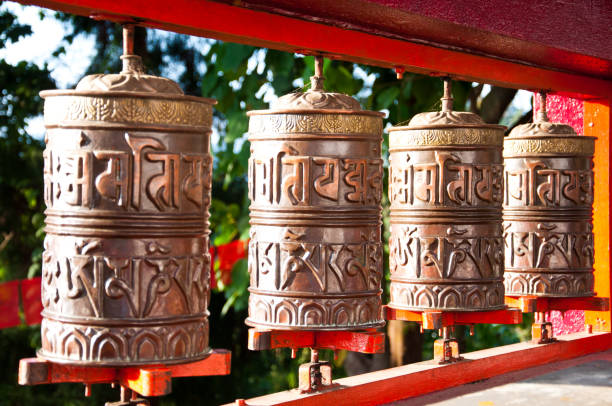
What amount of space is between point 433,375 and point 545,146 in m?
1.33

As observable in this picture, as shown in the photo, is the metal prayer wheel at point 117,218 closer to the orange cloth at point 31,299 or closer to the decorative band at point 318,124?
the decorative band at point 318,124

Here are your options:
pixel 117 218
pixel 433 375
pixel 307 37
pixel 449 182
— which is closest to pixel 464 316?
pixel 433 375

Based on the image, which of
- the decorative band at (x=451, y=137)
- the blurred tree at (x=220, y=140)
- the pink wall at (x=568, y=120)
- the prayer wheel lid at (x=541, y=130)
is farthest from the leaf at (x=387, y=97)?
the decorative band at (x=451, y=137)

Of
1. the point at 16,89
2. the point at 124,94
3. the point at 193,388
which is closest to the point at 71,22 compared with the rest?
the point at 16,89

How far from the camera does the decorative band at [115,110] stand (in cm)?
251

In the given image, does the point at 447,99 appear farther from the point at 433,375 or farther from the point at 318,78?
the point at 433,375

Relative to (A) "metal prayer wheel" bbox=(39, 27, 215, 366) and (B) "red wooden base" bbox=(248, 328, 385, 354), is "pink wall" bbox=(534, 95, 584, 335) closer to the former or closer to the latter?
(B) "red wooden base" bbox=(248, 328, 385, 354)

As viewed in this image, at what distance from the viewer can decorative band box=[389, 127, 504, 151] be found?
3.97 m

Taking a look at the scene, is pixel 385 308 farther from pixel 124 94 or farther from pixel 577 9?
pixel 124 94

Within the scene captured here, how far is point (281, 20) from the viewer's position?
130 inches

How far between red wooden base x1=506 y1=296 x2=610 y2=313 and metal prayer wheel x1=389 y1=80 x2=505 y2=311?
25.2 inches

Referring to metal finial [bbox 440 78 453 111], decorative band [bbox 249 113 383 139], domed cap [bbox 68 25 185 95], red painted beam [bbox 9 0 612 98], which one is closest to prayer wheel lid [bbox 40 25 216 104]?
domed cap [bbox 68 25 185 95]

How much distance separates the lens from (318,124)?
323 cm

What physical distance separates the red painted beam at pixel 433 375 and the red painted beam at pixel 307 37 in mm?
1288
